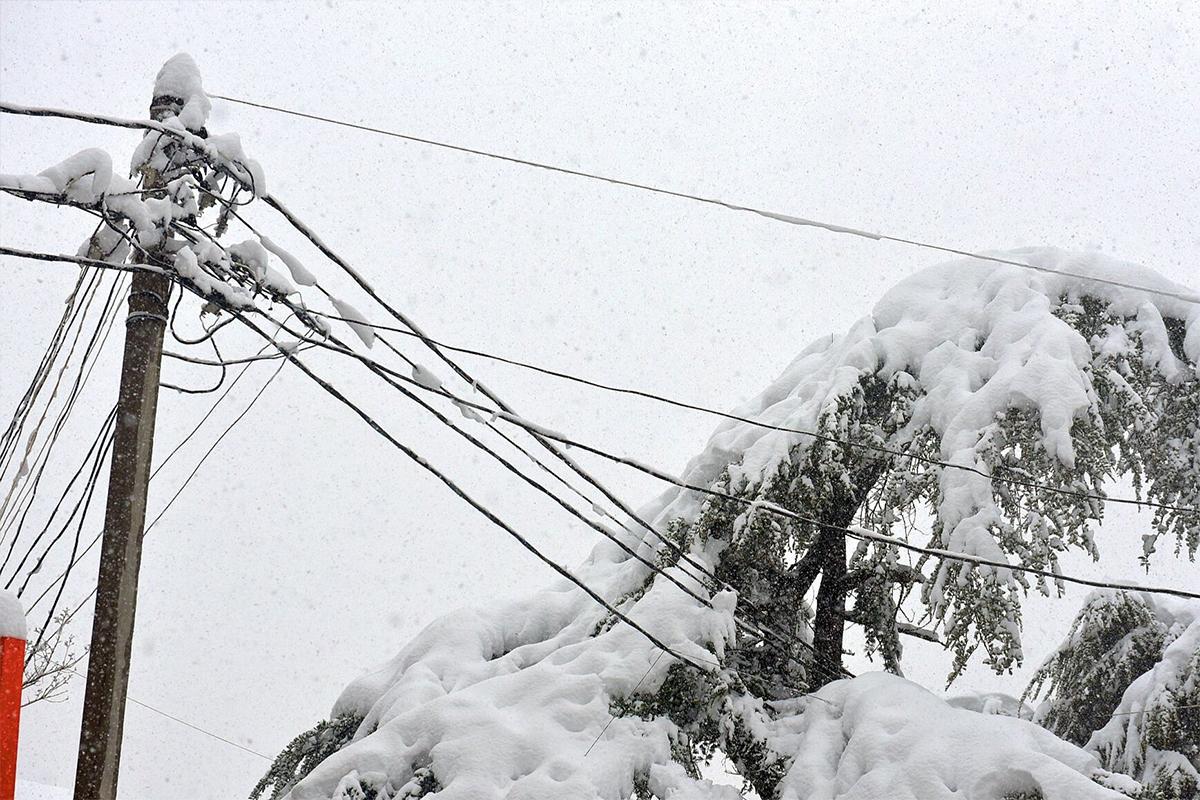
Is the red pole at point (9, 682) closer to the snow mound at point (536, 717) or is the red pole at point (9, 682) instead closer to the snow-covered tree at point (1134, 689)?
the snow mound at point (536, 717)

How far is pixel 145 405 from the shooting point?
160 inches

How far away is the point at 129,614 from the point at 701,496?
12.4 ft

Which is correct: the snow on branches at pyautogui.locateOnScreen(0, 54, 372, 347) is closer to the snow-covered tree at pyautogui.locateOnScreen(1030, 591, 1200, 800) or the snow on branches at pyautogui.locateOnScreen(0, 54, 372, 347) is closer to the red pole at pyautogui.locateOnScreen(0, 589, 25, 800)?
the red pole at pyautogui.locateOnScreen(0, 589, 25, 800)

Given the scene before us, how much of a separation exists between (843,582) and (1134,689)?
2.61 meters

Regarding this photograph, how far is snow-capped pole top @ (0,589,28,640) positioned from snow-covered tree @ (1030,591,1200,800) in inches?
261

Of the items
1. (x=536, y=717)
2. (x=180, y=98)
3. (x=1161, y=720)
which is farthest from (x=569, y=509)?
(x=1161, y=720)

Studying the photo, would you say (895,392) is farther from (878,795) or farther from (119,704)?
(119,704)

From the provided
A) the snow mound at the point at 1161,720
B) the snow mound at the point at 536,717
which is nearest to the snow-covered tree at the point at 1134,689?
the snow mound at the point at 1161,720

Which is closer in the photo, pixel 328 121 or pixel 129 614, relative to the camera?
pixel 129 614

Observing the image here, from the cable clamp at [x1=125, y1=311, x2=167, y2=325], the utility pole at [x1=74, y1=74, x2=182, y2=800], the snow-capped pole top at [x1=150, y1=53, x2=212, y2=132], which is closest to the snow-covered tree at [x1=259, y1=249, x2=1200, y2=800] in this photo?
the utility pole at [x1=74, y1=74, x2=182, y2=800]

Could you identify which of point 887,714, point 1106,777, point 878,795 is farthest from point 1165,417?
point 878,795

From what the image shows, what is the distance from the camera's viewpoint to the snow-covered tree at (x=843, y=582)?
5148mm

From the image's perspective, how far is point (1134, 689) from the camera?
7.50 meters

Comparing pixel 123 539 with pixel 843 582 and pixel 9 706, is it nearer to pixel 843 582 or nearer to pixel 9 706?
pixel 9 706
